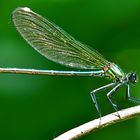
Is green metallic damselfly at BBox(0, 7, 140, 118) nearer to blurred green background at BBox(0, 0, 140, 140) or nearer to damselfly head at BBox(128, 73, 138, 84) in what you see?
damselfly head at BBox(128, 73, 138, 84)

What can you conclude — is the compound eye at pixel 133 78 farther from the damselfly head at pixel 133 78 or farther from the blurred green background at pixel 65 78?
the blurred green background at pixel 65 78

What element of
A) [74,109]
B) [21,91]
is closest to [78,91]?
[74,109]

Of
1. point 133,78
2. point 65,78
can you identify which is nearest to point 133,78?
point 133,78

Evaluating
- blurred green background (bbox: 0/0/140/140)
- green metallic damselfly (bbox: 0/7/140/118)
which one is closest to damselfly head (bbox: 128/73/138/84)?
green metallic damselfly (bbox: 0/7/140/118)

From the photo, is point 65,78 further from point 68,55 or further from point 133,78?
point 133,78

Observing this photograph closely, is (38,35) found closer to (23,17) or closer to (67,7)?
(23,17)

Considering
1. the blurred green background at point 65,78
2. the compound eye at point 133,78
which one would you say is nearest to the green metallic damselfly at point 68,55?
the compound eye at point 133,78
